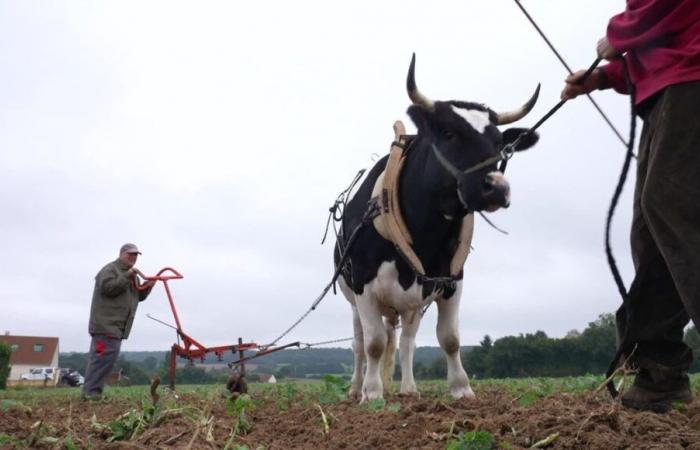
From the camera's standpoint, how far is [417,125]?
21.3 ft

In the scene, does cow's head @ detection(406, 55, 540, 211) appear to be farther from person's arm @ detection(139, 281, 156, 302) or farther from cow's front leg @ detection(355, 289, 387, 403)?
person's arm @ detection(139, 281, 156, 302)

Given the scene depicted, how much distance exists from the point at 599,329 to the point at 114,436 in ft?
75.3

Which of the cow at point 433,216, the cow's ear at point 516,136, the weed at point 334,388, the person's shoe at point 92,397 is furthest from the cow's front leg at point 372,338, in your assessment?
the person's shoe at point 92,397

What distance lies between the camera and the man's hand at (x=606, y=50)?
3.65 m

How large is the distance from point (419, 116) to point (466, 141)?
54cm

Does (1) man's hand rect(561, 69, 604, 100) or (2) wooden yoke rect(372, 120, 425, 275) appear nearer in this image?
(1) man's hand rect(561, 69, 604, 100)

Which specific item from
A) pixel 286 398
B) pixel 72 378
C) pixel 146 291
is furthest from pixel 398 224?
pixel 72 378

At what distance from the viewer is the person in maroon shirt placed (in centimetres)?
318

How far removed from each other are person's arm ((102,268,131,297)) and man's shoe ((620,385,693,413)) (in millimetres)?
8181

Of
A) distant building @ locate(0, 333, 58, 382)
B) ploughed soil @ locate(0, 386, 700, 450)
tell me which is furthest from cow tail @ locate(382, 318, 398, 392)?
distant building @ locate(0, 333, 58, 382)

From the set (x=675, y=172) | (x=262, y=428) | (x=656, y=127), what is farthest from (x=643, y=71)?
(x=262, y=428)

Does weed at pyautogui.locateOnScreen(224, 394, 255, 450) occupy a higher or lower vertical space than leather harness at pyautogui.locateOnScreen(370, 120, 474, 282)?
lower

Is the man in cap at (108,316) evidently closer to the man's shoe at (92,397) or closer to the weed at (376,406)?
the man's shoe at (92,397)

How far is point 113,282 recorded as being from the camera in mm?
10750
